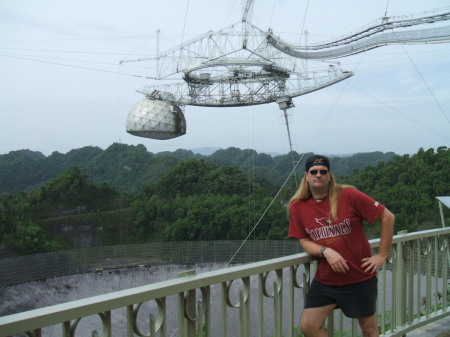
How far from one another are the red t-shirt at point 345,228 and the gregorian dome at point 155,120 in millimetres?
9551

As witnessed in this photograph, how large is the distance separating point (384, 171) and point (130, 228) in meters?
9.56

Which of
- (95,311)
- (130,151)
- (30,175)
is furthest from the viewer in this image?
(130,151)

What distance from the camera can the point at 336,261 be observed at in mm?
1592

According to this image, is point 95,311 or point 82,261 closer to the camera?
point 95,311

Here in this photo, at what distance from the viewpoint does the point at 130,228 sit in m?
17.6

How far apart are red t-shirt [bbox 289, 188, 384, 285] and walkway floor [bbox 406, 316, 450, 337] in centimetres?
112

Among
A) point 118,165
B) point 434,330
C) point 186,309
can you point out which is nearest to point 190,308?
point 186,309

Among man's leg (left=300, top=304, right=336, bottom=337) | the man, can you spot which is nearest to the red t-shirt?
the man

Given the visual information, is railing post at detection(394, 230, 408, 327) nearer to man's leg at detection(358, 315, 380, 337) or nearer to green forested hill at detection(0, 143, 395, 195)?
man's leg at detection(358, 315, 380, 337)

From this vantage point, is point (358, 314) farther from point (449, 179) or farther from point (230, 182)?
point (230, 182)

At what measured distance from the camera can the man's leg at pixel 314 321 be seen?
166 cm

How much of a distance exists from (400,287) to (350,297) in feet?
2.49

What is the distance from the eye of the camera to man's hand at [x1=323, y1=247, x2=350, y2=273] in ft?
5.23

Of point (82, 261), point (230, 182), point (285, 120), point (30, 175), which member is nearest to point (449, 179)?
point (285, 120)
